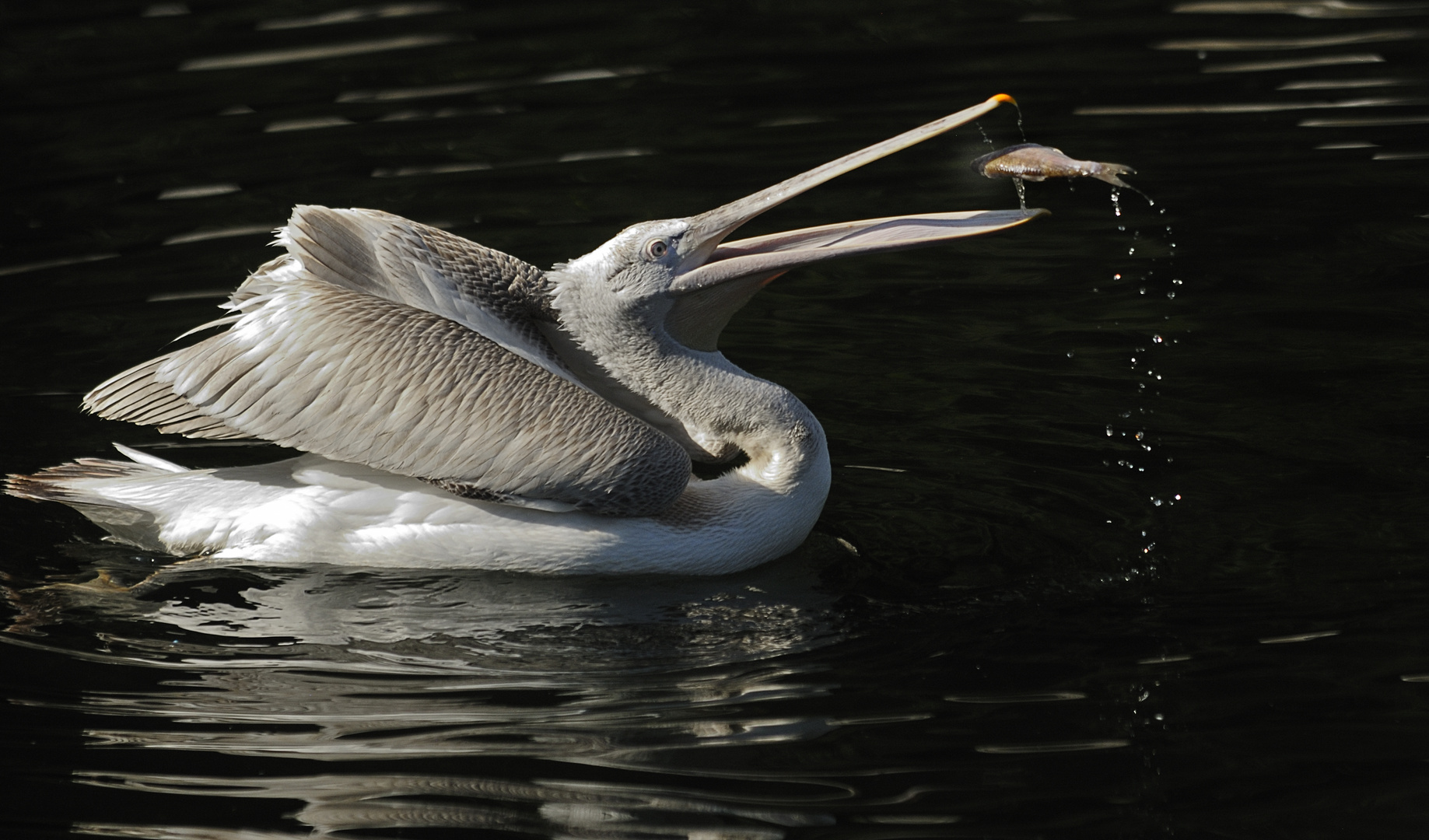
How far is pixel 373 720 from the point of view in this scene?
11.7 feet

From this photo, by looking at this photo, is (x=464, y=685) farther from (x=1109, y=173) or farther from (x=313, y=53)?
(x=313, y=53)

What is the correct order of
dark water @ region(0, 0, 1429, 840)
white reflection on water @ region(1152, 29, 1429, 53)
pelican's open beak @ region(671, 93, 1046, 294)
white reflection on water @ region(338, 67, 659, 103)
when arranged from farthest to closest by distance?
white reflection on water @ region(338, 67, 659, 103), white reflection on water @ region(1152, 29, 1429, 53), pelican's open beak @ region(671, 93, 1046, 294), dark water @ region(0, 0, 1429, 840)

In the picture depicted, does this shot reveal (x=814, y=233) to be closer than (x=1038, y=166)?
No

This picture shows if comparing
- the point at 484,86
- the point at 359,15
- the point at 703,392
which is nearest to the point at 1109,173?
the point at 703,392

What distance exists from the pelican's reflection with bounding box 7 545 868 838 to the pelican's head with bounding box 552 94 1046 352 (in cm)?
74

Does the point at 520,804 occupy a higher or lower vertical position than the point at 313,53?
lower

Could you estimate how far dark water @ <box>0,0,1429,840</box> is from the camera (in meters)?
3.29

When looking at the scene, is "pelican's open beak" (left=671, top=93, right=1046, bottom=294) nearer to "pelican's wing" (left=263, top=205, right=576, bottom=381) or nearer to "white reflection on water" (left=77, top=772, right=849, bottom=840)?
"pelican's wing" (left=263, top=205, right=576, bottom=381)

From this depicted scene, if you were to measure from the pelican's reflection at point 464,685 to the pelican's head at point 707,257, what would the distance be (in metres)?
0.74

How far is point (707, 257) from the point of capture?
174 inches

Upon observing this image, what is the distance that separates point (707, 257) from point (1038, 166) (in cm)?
93

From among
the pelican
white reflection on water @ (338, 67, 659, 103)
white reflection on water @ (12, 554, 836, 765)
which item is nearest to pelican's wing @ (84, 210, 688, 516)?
the pelican

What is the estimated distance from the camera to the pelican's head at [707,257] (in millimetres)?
4219

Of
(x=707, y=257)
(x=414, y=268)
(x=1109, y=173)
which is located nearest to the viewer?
(x=1109, y=173)
